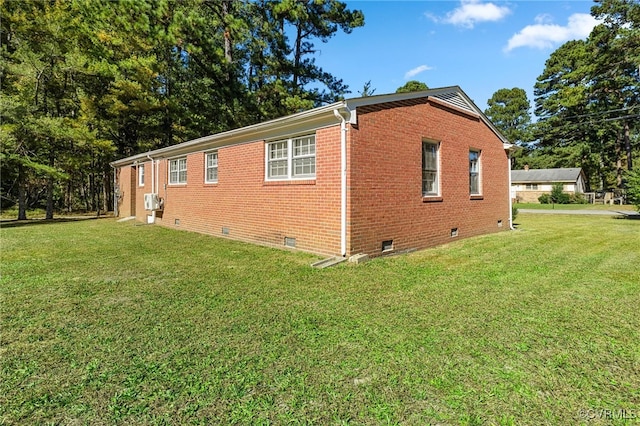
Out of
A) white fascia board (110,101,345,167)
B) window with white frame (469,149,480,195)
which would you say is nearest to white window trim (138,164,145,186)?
white fascia board (110,101,345,167)

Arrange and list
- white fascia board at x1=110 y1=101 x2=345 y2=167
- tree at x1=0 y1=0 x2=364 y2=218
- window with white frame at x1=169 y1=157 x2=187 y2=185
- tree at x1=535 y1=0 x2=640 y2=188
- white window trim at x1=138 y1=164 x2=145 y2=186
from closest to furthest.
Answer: white fascia board at x1=110 y1=101 x2=345 y2=167, window with white frame at x1=169 y1=157 x2=187 y2=185, white window trim at x1=138 y1=164 x2=145 y2=186, tree at x1=0 y1=0 x2=364 y2=218, tree at x1=535 y1=0 x2=640 y2=188

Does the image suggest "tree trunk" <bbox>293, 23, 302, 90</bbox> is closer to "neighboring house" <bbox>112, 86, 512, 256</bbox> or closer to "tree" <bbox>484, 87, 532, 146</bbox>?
"neighboring house" <bbox>112, 86, 512, 256</bbox>

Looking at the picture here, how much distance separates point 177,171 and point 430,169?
30.9 feet

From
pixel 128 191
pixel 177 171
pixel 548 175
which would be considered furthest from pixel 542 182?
pixel 128 191

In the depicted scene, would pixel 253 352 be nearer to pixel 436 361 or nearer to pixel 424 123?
pixel 436 361

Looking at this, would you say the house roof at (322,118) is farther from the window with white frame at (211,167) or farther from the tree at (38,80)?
the tree at (38,80)

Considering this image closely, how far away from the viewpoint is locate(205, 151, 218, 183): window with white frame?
424 inches

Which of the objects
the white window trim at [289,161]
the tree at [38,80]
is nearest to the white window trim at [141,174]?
the tree at [38,80]

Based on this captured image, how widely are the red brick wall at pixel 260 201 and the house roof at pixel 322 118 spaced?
23cm

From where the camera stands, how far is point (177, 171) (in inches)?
510

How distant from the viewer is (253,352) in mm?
2871

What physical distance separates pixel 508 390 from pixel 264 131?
24.2 ft

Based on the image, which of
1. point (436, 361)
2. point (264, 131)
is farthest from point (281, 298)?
point (264, 131)

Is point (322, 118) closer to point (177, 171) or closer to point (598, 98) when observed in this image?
point (177, 171)
